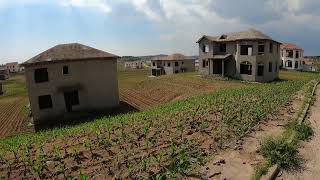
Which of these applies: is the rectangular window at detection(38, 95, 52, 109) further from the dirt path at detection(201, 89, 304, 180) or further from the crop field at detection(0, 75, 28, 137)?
the dirt path at detection(201, 89, 304, 180)

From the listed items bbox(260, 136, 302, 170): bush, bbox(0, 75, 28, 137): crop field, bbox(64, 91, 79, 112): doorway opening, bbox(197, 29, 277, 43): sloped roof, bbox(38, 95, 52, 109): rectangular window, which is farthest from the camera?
bbox(197, 29, 277, 43): sloped roof

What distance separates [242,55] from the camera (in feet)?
166

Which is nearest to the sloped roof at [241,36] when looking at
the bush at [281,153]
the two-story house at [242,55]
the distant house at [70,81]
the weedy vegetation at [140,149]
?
the two-story house at [242,55]

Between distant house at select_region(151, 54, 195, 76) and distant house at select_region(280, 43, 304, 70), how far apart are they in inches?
1006

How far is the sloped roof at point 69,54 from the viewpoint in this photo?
33.7 m

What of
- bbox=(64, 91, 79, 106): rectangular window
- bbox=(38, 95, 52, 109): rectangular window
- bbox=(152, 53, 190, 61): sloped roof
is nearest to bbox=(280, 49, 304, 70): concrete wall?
bbox=(152, 53, 190, 61): sloped roof

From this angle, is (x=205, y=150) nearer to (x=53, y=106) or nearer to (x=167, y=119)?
(x=167, y=119)

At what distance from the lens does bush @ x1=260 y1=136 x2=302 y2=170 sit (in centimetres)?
1131

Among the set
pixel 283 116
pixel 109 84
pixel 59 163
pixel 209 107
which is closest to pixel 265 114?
pixel 283 116

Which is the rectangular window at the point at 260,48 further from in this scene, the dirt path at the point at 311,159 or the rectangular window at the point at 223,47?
the dirt path at the point at 311,159

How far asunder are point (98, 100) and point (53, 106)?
4863 mm

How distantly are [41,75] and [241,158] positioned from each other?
27.3 meters

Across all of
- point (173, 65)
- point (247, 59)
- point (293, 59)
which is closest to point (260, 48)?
point (247, 59)

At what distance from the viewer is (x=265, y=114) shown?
18.5 metres
